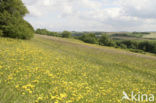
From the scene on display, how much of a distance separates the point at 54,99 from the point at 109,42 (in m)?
115

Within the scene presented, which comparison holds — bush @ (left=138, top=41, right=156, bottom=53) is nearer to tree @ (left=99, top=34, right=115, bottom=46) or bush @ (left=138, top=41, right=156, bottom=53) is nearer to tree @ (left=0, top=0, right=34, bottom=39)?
tree @ (left=99, top=34, right=115, bottom=46)

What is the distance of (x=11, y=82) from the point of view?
6.37 m

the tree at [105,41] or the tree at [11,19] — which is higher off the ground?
the tree at [11,19]

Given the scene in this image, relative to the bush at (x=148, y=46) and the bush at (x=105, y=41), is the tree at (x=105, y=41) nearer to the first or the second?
the bush at (x=105, y=41)

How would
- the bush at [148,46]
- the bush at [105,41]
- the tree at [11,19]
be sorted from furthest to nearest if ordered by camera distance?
1. the bush at [105,41]
2. the bush at [148,46]
3. the tree at [11,19]

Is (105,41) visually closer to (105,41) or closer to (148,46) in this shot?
(105,41)

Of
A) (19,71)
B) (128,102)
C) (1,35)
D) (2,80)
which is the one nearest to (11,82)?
(2,80)

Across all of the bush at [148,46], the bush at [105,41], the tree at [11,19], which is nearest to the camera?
the tree at [11,19]

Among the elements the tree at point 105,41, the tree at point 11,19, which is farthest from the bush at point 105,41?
the tree at point 11,19

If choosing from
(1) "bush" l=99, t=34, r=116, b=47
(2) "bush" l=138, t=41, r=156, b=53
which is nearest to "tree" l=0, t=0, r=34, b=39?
(1) "bush" l=99, t=34, r=116, b=47

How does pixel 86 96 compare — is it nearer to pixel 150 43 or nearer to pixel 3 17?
pixel 3 17

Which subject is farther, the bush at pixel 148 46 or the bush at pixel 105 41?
the bush at pixel 105 41

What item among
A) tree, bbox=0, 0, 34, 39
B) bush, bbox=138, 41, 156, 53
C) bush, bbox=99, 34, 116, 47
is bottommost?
bush, bbox=138, 41, 156, 53

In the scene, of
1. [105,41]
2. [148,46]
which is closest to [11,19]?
[105,41]
